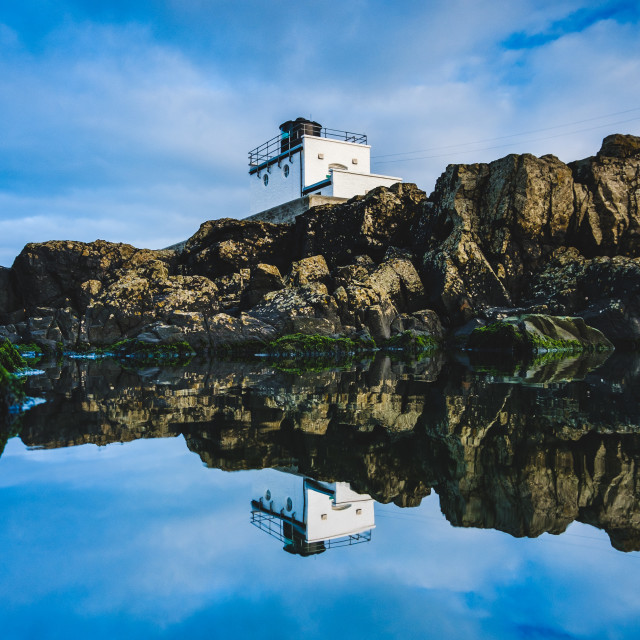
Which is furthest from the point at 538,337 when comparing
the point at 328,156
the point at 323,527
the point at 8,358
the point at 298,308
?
the point at 328,156

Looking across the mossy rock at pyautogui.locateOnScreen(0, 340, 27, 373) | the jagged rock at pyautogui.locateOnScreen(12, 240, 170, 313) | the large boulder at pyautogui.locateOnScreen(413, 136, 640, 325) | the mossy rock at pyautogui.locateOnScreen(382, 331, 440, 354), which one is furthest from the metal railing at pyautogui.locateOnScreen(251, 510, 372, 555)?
the jagged rock at pyautogui.locateOnScreen(12, 240, 170, 313)

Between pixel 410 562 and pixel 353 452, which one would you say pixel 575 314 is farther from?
pixel 410 562

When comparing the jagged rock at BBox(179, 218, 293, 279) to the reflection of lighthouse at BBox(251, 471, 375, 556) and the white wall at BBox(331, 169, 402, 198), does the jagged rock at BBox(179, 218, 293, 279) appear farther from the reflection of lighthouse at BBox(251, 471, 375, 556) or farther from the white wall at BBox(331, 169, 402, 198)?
the reflection of lighthouse at BBox(251, 471, 375, 556)

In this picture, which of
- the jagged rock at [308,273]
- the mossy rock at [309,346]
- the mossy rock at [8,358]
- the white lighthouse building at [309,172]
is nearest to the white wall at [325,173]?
the white lighthouse building at [309,172]

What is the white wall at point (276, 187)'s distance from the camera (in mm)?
37513

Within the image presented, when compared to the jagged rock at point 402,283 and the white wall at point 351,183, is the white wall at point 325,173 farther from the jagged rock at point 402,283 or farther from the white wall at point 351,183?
the jagged rock at point 402,283

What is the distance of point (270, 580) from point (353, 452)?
1993 millimetres

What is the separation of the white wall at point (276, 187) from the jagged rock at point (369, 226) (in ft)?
31.0

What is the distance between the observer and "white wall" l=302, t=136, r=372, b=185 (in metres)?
36.7

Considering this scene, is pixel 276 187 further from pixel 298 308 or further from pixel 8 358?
Result: pixel 8 358

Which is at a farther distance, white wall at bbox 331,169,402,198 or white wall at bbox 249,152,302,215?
white wall at bbox 249,152,302,215

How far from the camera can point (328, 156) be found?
37344 mm

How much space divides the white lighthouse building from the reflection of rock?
27142mm

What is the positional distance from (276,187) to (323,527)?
126 feet
